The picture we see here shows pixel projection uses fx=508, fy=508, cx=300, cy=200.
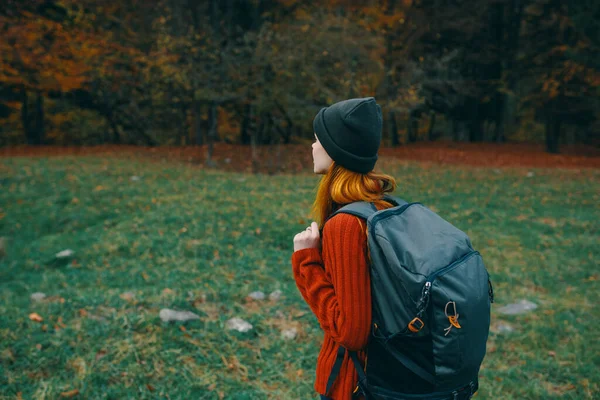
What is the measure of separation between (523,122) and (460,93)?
10946 millimetres

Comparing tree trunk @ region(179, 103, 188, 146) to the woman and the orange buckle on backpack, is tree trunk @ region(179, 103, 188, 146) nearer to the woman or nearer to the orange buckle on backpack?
the woman

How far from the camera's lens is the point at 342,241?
1.62 metres

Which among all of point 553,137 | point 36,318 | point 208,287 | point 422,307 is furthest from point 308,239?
point 553,137

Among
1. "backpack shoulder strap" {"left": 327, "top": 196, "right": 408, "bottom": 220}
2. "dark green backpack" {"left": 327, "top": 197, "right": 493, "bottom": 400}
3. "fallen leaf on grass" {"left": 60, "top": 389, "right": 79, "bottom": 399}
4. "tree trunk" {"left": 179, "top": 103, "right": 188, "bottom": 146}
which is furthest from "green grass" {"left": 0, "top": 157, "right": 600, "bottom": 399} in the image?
"tree trunk" {"left": 179, "top": 103, "right": 188, "bottom": 146}

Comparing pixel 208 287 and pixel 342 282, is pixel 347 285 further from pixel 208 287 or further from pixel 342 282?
pixel 208 287

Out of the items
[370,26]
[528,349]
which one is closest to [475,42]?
[370,26]

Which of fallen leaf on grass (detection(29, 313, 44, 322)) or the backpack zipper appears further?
fallen leaf on grass (detection(29, 313, 44, 322))

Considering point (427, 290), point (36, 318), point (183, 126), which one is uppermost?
point (183, 126)

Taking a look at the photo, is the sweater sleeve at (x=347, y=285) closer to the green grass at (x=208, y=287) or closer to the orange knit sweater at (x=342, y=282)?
the orange knit sweater at (x=342, y=282)

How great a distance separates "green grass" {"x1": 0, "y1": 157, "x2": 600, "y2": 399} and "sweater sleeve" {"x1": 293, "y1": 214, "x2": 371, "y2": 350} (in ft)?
7.18

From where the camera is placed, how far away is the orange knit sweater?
5.26 ft

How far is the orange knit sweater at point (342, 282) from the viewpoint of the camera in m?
1.60

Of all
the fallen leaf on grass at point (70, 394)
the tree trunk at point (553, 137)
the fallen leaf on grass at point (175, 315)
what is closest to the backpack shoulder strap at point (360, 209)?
the fallen leaf on grass at point (70, 394)

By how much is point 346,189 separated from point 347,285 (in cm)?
36
